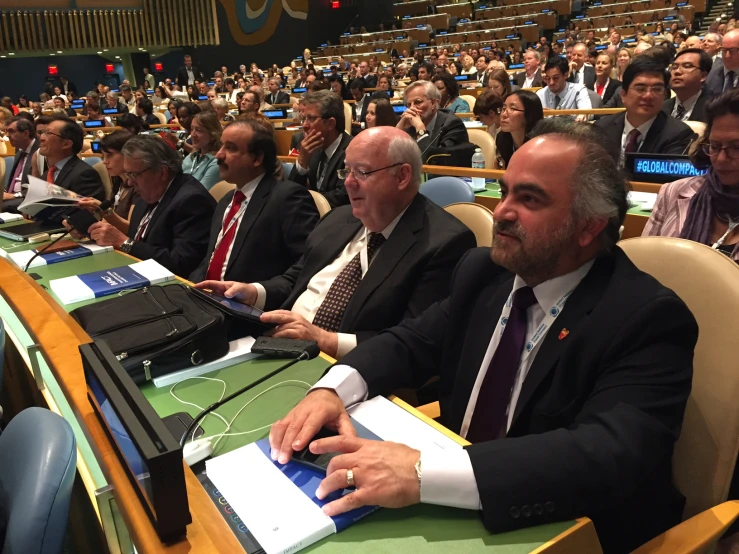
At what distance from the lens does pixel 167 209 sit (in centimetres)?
315

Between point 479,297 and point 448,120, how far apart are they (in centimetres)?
336

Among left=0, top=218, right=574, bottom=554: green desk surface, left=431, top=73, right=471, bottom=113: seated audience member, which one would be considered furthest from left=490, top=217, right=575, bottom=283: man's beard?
left=431, top=73, right=471, bottom=113: seated audience member

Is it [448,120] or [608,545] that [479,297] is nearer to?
[608,545]

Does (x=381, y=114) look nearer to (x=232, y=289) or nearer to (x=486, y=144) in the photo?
(x=486, y=144)

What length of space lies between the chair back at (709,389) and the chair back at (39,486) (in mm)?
1261

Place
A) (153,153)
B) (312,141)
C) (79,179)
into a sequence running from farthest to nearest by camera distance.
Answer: (79,179) → (312,141) → (153,153)

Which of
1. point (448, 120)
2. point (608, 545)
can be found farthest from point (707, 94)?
point (608, 545)

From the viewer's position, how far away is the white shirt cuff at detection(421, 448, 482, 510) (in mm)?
970

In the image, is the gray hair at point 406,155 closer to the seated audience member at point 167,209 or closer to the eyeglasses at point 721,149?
the eyeglasses at point 721,149

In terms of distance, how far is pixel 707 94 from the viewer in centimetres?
461

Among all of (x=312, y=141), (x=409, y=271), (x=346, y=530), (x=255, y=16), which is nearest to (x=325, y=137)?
(x=312, y=141)

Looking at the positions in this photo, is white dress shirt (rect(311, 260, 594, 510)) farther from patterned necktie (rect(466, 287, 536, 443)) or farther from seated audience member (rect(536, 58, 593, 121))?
seated audience member (rect(536, 58, 593, 121))

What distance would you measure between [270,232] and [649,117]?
7.95 ft

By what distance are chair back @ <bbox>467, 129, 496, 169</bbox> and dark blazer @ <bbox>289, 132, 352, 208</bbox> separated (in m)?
1.14
